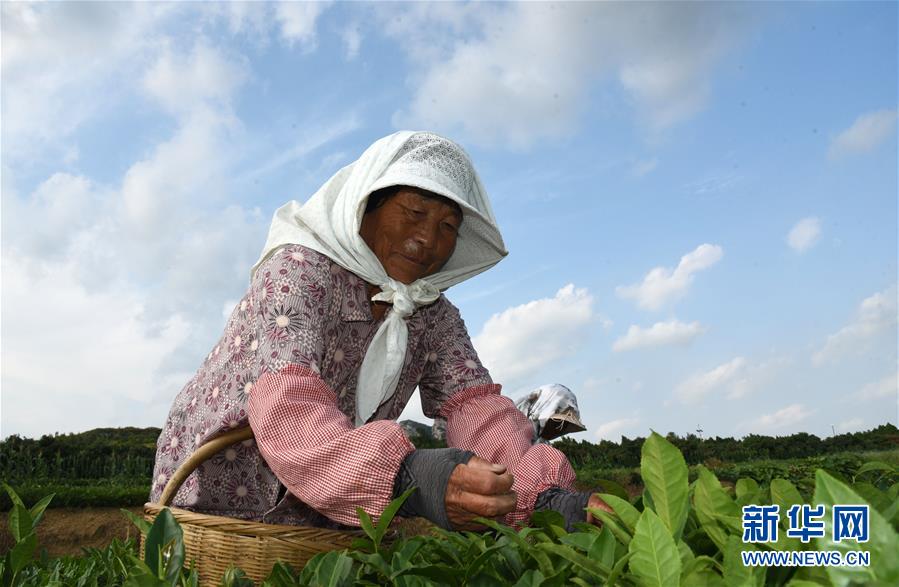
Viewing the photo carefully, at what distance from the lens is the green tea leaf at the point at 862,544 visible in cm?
67

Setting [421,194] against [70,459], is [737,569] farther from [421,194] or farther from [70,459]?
[70,459]

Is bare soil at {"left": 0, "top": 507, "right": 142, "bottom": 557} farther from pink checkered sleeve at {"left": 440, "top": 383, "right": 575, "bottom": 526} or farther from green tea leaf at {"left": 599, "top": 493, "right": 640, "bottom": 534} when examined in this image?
green tea leaf at {"left": 599, "top": 493, "right": 640, "bottom": 534}

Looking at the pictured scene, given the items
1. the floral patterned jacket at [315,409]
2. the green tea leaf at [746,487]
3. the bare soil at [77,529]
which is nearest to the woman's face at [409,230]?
the floral patterned jacket at [315,409]

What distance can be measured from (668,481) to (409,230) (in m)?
1.88

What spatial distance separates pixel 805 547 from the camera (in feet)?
2.82

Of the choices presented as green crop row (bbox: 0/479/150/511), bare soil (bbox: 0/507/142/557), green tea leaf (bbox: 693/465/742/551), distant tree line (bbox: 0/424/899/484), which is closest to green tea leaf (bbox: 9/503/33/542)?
green tea leaf (bbox: 693/465/742/551)

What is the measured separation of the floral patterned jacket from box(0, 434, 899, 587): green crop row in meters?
0.54

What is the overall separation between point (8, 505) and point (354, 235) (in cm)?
542

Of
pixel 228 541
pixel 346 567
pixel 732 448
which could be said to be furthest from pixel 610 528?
pixel 732 448

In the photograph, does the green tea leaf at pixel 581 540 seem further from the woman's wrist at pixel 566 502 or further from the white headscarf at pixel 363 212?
the white headscarf at pixel 363 212

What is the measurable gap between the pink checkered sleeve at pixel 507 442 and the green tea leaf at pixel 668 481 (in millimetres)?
1235

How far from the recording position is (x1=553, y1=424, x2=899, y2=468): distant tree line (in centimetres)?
864

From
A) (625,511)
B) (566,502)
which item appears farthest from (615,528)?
(566,502)

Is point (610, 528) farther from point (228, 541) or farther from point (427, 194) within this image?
point (427, 194)
